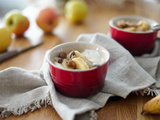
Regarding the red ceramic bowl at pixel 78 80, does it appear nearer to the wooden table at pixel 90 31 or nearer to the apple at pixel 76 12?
the wooden table at pixel 90 31

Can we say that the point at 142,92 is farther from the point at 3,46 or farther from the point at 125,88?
the point at 3,46

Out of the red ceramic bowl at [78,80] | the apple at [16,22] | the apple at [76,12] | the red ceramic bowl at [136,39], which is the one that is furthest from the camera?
the apple at [76,12]

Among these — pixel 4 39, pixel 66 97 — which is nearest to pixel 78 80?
pixel 66 97

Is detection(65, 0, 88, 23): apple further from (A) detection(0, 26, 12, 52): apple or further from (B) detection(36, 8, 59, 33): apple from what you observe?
(A) detection(0, 26, 12, 52): apple

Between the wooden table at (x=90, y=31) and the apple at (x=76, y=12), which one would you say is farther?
the apple at (x=76, y=12)

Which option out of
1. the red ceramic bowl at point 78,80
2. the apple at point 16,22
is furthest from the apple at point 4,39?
the red ceramic bowl at point 78,80

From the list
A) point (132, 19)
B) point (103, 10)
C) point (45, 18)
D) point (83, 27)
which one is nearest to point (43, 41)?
point (45, 18)

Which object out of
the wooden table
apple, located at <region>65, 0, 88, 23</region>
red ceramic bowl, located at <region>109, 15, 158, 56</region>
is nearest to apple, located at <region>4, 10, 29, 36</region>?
the wooden table
